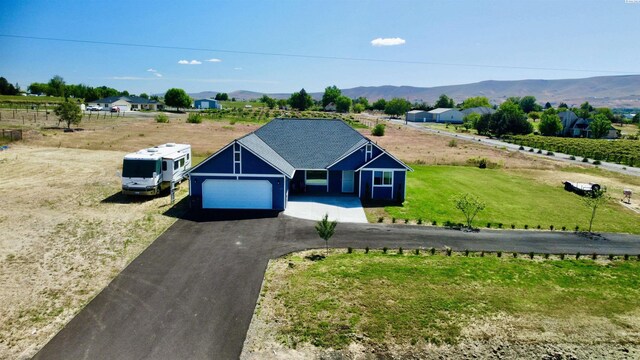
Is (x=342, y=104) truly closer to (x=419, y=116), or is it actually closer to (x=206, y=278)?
(x=419, y=116)

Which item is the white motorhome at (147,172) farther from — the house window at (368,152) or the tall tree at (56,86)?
the tall tree at (56,86)

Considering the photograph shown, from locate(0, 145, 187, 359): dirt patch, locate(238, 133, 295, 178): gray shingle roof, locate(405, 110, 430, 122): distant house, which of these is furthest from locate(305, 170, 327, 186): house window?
locate(405, 110, 430, 122): distant house

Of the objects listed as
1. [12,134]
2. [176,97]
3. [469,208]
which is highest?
[176,97]

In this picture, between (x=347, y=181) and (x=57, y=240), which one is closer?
(x=57, y=240)

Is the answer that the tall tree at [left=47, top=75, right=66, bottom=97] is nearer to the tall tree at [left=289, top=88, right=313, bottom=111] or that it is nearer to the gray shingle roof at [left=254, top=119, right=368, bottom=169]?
the tall tree at [left=289, top=88, right=313, bottom=111]

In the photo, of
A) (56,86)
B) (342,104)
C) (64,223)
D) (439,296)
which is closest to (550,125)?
(342,104)
